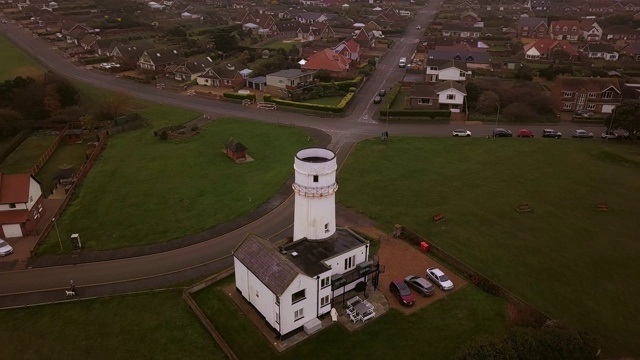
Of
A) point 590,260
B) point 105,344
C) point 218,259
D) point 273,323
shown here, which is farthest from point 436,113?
point 105,344

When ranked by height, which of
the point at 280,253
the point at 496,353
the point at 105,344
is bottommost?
the point at 105,344

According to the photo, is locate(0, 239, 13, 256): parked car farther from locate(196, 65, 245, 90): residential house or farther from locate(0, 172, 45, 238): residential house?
locate(196, 65, 245, 90): residential house

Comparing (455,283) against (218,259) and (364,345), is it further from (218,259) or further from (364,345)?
(218,259)

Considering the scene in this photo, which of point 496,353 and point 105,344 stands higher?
point 496,353

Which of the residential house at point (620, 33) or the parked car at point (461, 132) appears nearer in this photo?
the parked car at point (461, 132)

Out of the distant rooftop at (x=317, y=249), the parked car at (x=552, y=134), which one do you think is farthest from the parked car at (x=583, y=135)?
the distant rooftop at (x=317, y=249)

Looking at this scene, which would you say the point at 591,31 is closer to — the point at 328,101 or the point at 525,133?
the point at 525,133

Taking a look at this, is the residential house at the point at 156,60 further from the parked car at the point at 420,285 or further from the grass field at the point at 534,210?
the parked car at the point at 420,285
